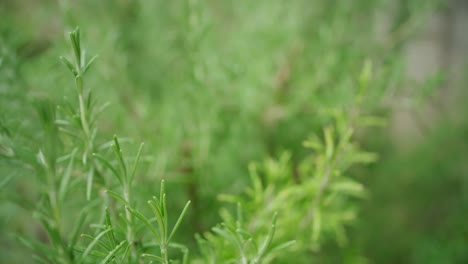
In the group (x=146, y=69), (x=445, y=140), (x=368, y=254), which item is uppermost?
(x=146, y=69)

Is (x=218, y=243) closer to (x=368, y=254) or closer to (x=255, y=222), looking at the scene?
(x=255, y=222)

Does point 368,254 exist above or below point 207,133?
below

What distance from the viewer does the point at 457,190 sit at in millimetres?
575

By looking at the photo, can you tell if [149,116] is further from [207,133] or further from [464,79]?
[464,79]

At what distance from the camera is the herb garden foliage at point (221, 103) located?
0.27m

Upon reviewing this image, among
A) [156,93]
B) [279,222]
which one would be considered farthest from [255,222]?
[156,93]

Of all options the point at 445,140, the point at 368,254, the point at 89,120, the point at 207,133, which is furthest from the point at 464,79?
the point at 89,120

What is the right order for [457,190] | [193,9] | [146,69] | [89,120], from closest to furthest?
[89,120]
[193,9]
[146,69]
[457,190]

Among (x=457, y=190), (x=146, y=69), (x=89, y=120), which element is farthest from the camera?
(x=457, y=190)

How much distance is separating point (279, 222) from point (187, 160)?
0.37ft

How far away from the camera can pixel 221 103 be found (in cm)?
39

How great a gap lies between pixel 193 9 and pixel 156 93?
0.18m

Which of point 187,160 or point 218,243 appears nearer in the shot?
point 218,243

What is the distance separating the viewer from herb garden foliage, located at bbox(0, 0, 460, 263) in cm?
27
